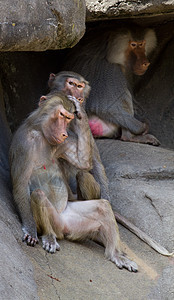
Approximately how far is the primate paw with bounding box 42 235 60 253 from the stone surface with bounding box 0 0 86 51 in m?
1.32

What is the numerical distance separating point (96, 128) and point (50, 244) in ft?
8.71

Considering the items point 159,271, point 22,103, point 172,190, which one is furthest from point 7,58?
point 159,271

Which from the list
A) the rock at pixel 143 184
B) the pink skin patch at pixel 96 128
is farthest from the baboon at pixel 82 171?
the pink skin patch at pixel 96 128

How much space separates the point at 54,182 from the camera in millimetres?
4281

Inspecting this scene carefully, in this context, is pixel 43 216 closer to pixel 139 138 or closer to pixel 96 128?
pixel 96 128

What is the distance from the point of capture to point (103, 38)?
651 cm

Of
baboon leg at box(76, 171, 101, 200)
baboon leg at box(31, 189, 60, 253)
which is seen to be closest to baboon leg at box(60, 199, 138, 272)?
baboon leg at box(76, 171, 101, 200)

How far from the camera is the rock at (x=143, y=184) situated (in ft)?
15.7

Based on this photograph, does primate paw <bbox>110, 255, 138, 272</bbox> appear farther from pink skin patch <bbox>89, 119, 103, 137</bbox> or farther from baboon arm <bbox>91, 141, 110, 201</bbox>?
pink skin patch <bbox>89, 119, 103, 137</bbox>

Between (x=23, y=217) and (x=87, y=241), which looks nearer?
(x=23, y=217)

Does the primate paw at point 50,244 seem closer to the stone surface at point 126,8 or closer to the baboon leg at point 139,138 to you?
the stone surface at point 126,8

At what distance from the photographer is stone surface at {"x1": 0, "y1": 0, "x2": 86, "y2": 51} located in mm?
3607

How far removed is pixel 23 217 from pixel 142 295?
96 centimetres

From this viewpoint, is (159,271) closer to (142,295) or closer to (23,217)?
(142,295)
